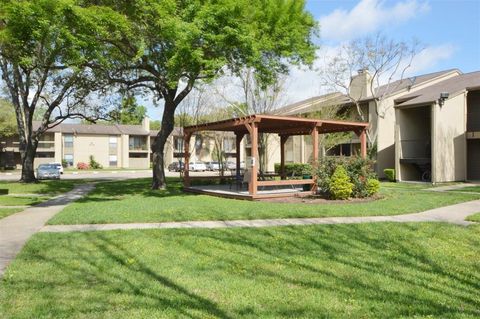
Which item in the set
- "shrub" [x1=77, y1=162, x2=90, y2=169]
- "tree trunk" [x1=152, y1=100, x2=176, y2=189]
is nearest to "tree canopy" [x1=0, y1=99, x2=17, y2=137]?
"shrub" [x1=77, y1=162, x2=90, y2=169]

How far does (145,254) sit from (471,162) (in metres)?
24.1

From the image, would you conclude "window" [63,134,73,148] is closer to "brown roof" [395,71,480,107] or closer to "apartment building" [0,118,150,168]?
"apartment building" [0,118,150,168]

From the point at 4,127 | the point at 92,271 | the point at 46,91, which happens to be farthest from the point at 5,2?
the point at 4,127

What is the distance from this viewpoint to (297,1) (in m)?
17.9

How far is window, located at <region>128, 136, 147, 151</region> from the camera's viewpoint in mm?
72125

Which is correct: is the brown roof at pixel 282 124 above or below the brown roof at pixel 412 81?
below

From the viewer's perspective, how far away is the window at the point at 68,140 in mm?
→ 67019

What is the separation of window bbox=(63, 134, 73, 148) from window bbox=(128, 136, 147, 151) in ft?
30.4

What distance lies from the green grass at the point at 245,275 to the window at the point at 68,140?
206 feet

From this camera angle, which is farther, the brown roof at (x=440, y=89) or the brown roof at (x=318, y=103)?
the brown roof at (x=318, y=103)

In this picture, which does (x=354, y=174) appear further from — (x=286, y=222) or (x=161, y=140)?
(x=161, y=140)

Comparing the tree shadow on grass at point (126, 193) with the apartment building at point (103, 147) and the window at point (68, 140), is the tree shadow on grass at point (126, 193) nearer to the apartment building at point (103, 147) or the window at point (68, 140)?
the apartment building at point (103, 147)

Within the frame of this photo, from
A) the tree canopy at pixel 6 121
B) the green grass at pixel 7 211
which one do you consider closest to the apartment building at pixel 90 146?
the tree canopy at pixel 6 121

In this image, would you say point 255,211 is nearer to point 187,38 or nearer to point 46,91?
A: point 187,38
